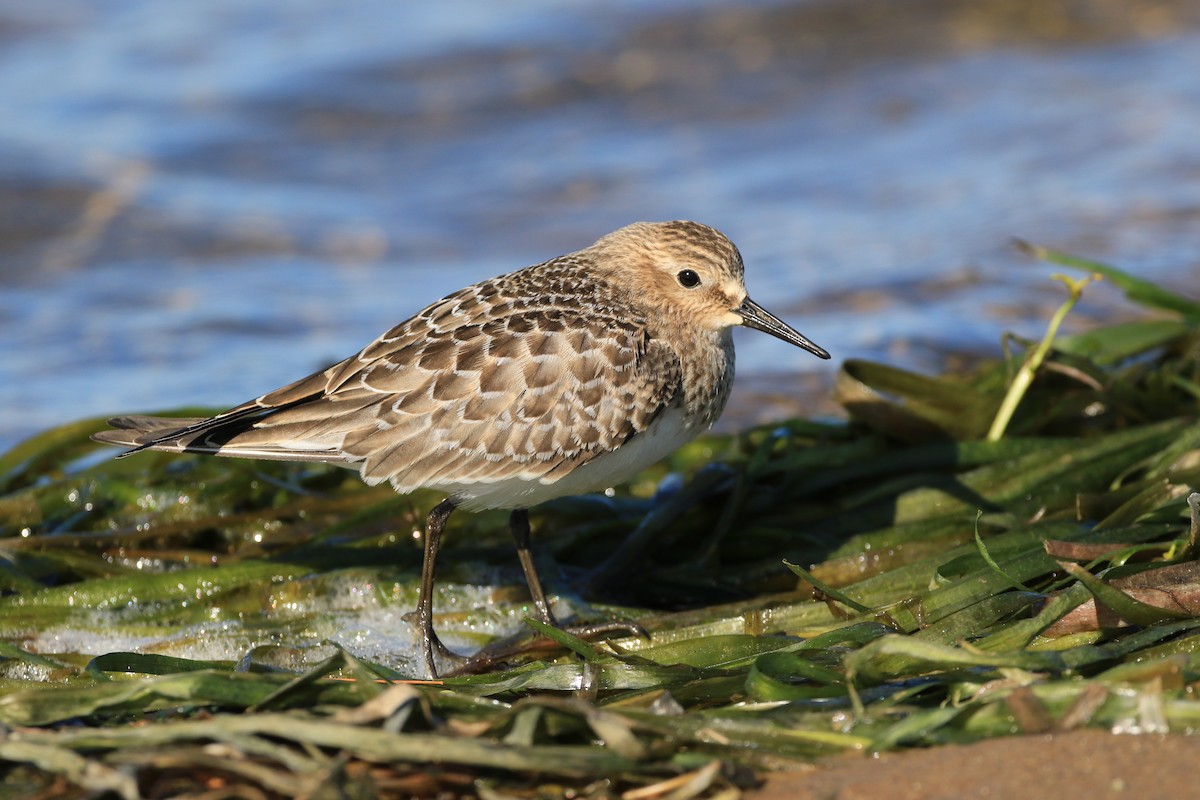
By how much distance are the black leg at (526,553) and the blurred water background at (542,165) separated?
274 cm

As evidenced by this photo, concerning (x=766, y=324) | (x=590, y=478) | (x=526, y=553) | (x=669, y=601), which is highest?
(x=766, y=324)

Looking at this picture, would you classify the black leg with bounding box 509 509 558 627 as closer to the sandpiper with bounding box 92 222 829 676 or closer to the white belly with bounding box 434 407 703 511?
the sandpiper with bounding box 92 222 829 676

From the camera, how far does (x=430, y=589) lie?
5.07m

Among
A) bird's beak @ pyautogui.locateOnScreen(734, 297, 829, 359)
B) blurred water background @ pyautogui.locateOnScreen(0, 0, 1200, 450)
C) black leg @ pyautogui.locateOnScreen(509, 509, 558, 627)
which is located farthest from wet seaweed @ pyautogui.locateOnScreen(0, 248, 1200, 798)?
blurred water background @ pyautogui.locateOnScreen(0, 0, 1200, 450)

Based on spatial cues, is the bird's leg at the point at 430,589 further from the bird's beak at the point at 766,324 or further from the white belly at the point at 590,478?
the bird's beak at the point at 766,324

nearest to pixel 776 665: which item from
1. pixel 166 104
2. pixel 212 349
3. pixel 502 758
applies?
pixel 502 758

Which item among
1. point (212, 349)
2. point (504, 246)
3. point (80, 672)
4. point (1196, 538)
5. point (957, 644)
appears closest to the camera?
point (957, 644)

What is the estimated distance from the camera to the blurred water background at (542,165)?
902 cm

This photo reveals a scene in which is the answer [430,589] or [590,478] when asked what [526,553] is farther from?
[590,478]

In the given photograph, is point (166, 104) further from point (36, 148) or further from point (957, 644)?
point (957, 644)

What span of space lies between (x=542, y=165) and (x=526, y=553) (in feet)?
24.0

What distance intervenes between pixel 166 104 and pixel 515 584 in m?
8.65

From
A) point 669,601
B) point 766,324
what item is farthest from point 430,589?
point 766,324

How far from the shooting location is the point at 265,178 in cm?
1191
